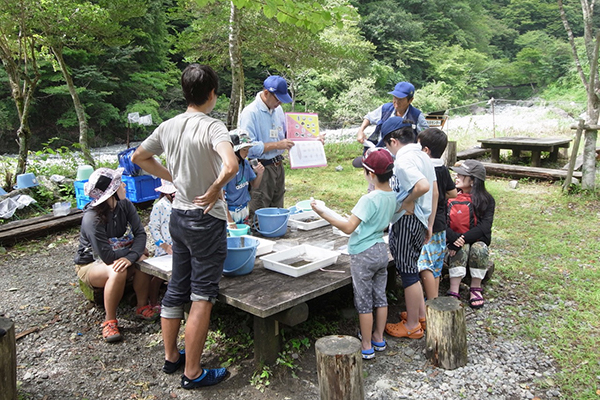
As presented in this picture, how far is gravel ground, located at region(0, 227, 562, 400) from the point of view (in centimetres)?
241

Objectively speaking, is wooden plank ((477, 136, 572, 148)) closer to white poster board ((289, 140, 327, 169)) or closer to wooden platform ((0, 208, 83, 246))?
white poster board ((289, 140, 327, 169))

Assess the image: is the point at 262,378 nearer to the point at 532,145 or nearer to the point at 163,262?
the point at 163,262

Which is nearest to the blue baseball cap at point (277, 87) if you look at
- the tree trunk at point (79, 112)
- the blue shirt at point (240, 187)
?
the blue shirt at point (240, 187)

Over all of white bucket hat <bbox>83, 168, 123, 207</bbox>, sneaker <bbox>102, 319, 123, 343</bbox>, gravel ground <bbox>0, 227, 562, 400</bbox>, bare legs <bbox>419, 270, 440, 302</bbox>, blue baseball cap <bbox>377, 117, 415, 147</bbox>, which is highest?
blue baseball cap <bbox>377, 117, 415, 147</bbox>

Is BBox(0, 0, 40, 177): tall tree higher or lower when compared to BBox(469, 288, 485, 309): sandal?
higher

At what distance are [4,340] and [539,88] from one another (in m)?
33.0

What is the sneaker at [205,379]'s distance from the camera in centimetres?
241

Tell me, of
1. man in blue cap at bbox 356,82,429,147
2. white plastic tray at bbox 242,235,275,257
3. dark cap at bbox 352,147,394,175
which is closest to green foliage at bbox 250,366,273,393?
white plastic tray at bbox 242,235,275,257

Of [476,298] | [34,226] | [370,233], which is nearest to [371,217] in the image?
[370,233]

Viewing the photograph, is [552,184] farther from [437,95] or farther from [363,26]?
[363,26]

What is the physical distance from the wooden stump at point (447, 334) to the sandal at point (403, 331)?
1.03 feet

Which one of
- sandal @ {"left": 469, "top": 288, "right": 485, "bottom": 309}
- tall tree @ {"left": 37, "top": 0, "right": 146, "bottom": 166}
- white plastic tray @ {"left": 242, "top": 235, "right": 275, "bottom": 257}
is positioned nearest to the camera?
white plastic tray @ {"left": 242, "top": 235, "right": 275, "bottom": 257}

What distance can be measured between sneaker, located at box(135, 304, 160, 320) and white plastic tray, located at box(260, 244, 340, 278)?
3.44ft

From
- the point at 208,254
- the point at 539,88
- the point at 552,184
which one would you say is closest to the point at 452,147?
the point at 552,184
